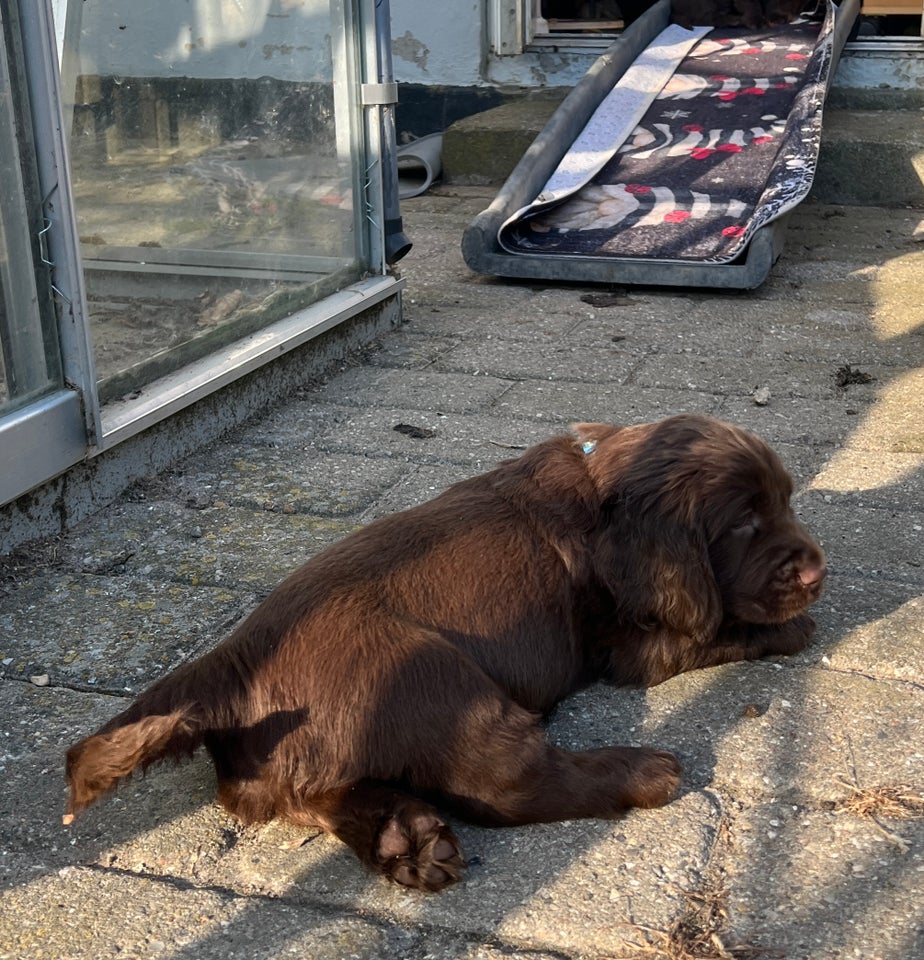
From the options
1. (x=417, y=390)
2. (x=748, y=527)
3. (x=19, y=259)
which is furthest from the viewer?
(x=417, y=390)

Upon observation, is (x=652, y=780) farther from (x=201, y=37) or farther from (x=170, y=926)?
(x=201, y=37)

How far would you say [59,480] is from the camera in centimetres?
393

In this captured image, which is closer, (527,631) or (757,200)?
(527,631)

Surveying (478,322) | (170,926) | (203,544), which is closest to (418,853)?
(170,926)

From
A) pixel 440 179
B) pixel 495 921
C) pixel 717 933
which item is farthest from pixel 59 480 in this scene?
pixel 440 179

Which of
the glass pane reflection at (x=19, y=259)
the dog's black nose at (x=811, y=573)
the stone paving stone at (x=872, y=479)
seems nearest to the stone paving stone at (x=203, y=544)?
the glass pane reflection at (x=19, y=259)

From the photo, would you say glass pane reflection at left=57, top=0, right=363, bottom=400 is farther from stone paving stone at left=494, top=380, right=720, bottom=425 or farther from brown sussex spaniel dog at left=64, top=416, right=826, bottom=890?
brown sussex spaniel dog at left=64, top=416, right=826, bottom=890

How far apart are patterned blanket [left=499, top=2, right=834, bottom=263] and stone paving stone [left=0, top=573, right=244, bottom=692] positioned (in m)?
3.99

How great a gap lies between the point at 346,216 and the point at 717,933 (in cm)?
434

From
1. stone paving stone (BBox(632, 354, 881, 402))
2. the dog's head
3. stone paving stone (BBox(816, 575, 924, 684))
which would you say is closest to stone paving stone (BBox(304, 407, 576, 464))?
stone paving stone (BBox(632, 354, 881, 402))

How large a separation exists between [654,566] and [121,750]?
4.06ft

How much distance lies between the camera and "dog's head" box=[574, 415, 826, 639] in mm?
2848

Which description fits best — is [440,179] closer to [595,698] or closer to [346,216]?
[346,216]

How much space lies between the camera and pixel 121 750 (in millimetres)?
2217
